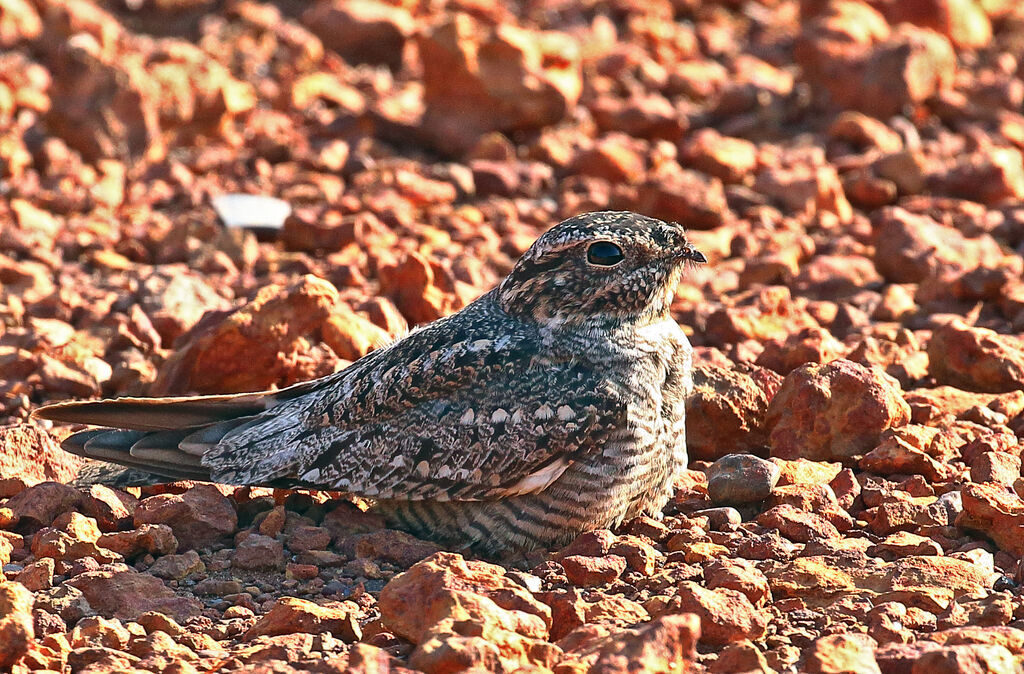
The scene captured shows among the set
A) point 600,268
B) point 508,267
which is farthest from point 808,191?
point 600,268

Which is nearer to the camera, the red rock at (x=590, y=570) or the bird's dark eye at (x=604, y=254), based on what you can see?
the red rock at (x=590, y=570)

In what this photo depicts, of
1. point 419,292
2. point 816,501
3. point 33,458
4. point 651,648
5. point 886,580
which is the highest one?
point 651,648

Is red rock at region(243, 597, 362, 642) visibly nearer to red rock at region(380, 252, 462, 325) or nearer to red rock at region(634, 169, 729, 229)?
red rock at region(380, 252, 462, 325)

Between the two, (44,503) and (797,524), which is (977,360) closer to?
(797,524)

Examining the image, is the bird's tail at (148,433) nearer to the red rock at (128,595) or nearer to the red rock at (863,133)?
the red rock at (128,595)

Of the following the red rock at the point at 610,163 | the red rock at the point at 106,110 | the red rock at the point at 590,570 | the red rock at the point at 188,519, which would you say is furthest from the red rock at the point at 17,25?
the red rock at the point at 590,570

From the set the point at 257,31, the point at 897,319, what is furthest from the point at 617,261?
the point at 257,31
